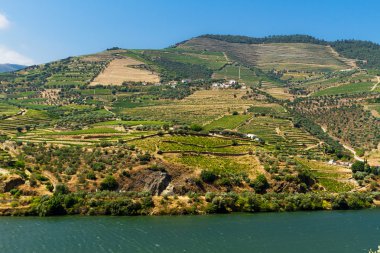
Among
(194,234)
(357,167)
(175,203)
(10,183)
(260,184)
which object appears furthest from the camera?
(357,167)

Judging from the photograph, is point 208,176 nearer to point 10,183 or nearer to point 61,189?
point 61,189

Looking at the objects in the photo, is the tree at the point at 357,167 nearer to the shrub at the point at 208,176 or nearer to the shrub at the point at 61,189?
the shrub at the point at 208,176

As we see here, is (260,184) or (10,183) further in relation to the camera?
(260,184)

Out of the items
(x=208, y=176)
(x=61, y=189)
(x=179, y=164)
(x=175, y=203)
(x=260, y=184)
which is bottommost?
(x=175, y=203)

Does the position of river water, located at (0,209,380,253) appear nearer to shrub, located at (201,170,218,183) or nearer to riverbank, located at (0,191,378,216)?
riverbank, located at (0,191,378,216)

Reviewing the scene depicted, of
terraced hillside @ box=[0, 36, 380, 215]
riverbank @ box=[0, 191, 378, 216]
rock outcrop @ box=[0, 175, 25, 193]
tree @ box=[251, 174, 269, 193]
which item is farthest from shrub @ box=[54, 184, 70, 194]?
tree @ box=[251, 174, 269, 193]

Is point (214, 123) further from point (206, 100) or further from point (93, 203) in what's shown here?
point (93, 203)

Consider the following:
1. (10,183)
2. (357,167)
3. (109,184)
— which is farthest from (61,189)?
(357,167)
